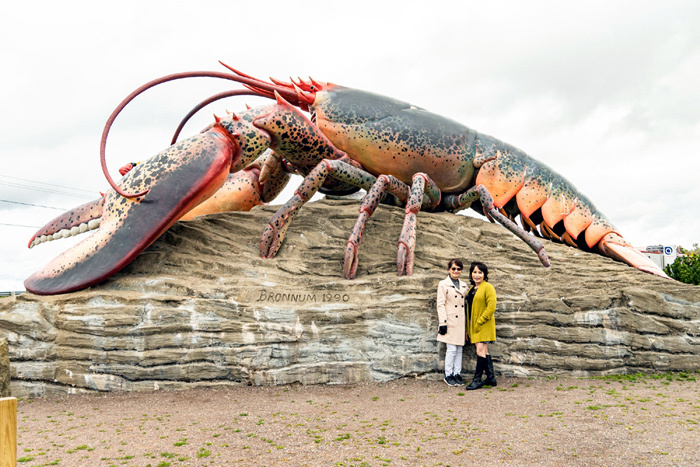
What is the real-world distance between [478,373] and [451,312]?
24.1 inches

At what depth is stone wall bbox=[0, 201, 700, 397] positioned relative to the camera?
14.9ft

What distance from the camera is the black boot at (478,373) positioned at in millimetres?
4617

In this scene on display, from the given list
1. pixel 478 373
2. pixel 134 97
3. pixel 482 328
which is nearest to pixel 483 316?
pixel 482 328

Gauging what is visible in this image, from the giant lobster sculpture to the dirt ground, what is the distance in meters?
1.40

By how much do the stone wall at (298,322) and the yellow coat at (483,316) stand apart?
30cm

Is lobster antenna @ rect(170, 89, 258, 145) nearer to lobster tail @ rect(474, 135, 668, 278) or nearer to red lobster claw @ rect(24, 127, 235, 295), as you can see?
red lobster claw @ rect(24, 127, 235, 295)

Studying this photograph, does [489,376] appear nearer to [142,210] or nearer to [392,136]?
[392,136]

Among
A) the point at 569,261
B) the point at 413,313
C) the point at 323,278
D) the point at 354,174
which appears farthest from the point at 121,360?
the point at 569,261

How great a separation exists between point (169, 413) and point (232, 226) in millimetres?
2459

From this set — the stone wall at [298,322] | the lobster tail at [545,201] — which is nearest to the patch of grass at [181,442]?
the stone wall at [298,322]

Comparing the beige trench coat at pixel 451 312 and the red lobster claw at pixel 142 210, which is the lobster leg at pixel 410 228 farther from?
the red lobster claw at pixel 142 210

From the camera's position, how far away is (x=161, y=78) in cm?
538

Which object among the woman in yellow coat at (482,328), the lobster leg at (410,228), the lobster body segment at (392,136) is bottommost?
the woman in yellow coat at (482,328)

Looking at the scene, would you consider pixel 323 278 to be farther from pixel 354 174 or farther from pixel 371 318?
pixel 354 174
